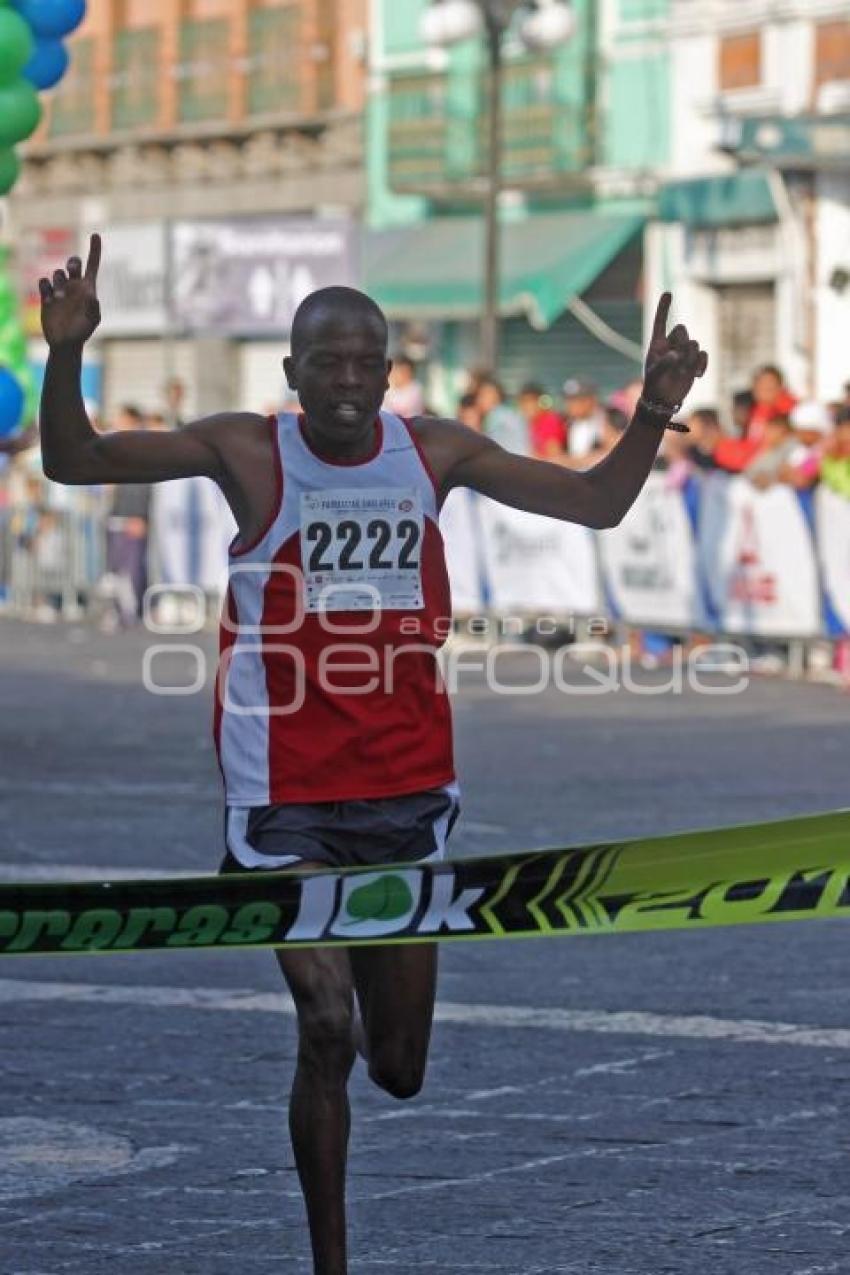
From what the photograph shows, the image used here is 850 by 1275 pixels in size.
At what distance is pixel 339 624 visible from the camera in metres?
6.62

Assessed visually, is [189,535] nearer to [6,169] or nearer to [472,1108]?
[6,169]

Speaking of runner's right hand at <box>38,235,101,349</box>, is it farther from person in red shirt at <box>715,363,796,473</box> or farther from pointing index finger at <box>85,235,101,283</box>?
person in red shirt at <box>715,363,796,473</box>

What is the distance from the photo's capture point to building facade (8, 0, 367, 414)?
1725 inches

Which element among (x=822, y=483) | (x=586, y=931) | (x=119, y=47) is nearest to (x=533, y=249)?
(x=119, y=47)

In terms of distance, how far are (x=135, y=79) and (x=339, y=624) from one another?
44.7 m

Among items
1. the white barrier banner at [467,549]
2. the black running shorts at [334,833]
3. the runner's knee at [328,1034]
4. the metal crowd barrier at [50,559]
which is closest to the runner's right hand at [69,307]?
the black running shorts at [334,833]

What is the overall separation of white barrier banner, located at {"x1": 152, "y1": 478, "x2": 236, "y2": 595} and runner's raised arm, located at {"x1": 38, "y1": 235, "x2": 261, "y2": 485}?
76.0ft

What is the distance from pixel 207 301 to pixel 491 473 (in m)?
37.7

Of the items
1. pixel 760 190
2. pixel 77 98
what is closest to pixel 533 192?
pixel 760 190

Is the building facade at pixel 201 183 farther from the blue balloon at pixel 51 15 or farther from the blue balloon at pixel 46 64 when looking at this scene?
the blue balloon at pixel 51 15

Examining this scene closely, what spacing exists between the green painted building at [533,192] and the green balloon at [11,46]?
20.9 m

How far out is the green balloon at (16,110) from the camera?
15961mm

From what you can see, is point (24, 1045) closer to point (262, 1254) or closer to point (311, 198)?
point (262, 1254)

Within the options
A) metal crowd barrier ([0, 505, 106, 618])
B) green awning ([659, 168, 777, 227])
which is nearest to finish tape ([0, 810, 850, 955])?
metal crowd barrier ([0, 505, 106, 618])
